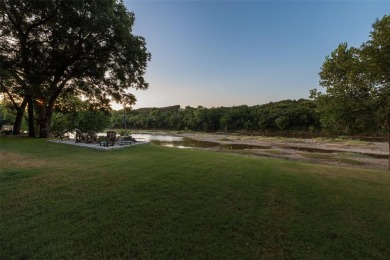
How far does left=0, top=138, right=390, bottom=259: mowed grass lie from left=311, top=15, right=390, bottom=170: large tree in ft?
18.0

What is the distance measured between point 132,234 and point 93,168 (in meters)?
4.83

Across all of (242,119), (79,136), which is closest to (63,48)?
(79,136)

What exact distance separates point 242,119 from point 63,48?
89804 millimetres

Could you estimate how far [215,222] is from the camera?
4.22m

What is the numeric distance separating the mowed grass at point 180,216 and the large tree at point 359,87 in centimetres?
550

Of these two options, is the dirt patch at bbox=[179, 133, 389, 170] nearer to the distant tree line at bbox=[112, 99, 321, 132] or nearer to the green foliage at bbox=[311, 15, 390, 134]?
the green foliage at bbox=[311, 15, 390, 134]

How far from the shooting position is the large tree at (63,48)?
1404cm

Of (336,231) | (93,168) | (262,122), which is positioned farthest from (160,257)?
(262,122)

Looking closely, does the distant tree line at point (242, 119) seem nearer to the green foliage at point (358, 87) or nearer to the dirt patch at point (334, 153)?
the dirt patch at point (334, 153)

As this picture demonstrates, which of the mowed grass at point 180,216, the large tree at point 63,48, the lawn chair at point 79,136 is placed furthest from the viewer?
the lawn chair at point 79,136

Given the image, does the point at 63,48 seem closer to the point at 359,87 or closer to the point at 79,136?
the point at 79,136

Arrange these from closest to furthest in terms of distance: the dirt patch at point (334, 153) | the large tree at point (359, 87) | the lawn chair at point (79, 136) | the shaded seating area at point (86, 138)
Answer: the large tree at point (359, 87), the shaded seating area at point (86, 138), the lawn chair at point (79, 136), the dirt patch at point (334, 153)

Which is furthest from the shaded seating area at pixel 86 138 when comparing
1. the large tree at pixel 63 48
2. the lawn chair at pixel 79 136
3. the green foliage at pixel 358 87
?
the green foliage at pixel 358 87

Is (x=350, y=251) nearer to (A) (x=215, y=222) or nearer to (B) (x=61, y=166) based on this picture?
(A) (x=215, y=222)
